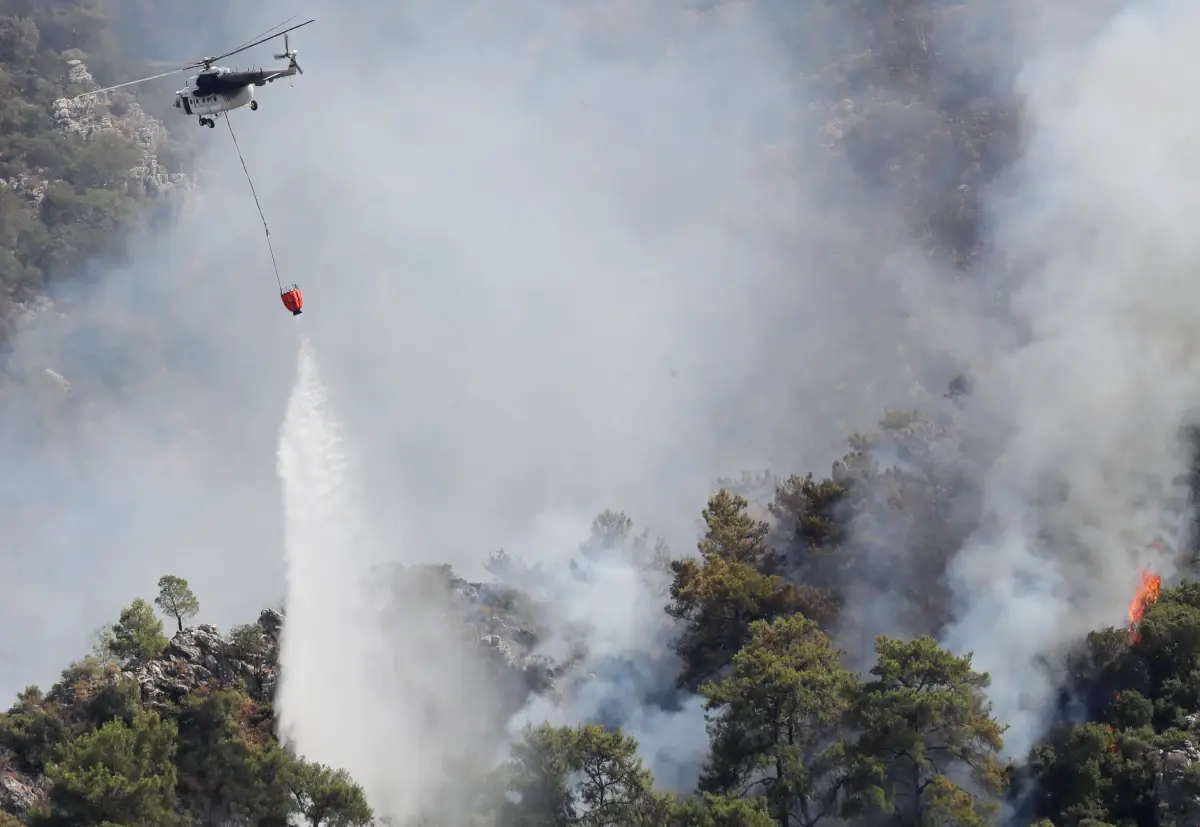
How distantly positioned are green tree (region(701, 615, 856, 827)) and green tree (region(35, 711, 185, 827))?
25.4m

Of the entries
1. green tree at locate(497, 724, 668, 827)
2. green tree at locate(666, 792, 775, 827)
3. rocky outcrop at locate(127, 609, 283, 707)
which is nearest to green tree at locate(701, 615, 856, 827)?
green tree at locate(666, 792, 775, 827)

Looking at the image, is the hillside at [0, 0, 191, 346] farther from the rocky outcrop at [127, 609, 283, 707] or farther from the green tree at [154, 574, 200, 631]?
the rocky outcrop at [127, 609, 283, 707]

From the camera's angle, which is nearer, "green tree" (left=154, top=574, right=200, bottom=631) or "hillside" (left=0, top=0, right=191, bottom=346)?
"green tree" (left=154, top=574, right=200, bottom=631)

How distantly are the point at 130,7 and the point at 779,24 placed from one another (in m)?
91.3

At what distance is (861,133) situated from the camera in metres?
158

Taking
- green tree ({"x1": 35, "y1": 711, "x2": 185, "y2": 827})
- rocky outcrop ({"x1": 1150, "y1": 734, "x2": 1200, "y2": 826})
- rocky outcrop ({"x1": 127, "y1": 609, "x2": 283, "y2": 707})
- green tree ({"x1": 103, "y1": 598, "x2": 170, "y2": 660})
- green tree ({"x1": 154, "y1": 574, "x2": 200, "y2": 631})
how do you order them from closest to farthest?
green tree ({"x1": 35, "y1": 711, "x2": 185, "y2": 827}) < rocky outcrop ({"x1": 1150, "y1": 734, "x2": 1200, "y2": 826}) < rocky outcrop ({"x1": 127, "y1": 609, "x2": 283, "y2": 707}) < green tree ({"x1": 103, "y1": 598, "x2": 170, "y2": 660}) < green tree ({"x1": 154, "y1": 574, "x2": 200, "y2": 631})

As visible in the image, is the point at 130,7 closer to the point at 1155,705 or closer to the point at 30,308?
the point at 30,308

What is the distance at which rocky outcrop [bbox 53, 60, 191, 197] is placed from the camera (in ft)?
588

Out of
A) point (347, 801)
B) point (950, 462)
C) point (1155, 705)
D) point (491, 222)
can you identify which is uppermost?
point (491, 222)

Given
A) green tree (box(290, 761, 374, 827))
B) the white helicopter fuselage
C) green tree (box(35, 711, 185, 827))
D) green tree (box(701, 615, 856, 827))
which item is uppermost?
the white helicopter fuselage

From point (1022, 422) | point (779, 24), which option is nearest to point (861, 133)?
point (779, 24)

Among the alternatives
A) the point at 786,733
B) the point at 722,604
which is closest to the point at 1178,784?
the point at 786,733

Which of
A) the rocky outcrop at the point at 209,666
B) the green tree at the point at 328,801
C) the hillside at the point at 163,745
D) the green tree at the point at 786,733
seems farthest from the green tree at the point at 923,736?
the rocky outcrop at the point at 209,666

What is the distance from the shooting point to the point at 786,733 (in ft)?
224
